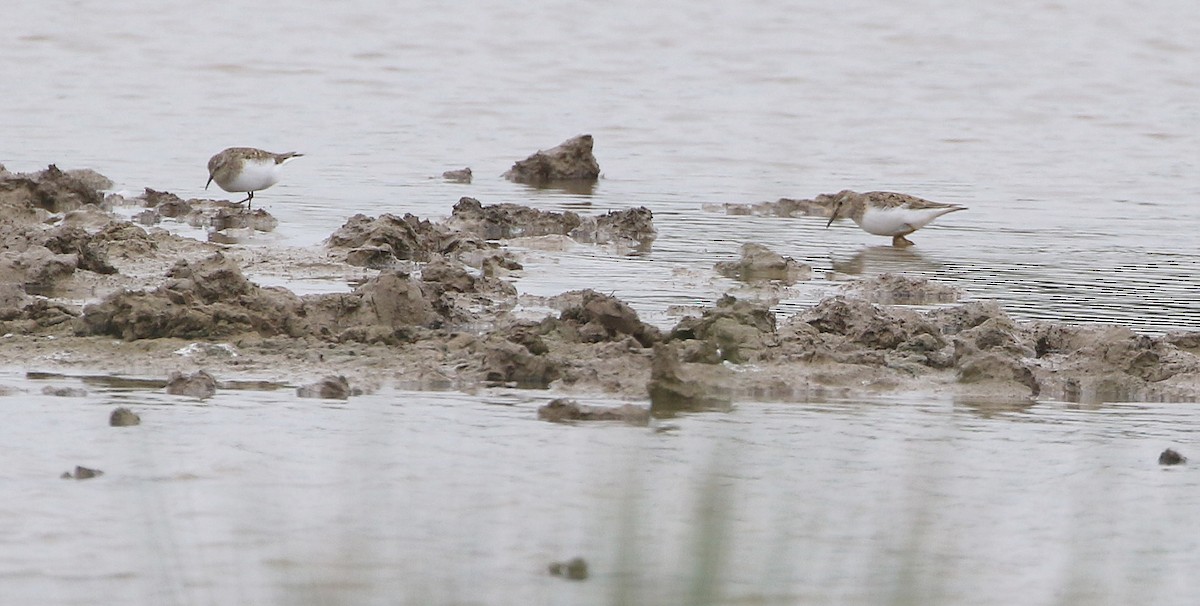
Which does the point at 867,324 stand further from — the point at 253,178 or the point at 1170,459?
the point at 253,178

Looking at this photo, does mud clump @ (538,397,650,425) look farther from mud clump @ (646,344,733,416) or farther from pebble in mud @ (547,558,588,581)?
pebble in mud @ (547,558,588,581)

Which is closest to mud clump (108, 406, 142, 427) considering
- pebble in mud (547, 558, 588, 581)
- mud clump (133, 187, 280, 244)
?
pebble in mud (547, 558, 588, 581)

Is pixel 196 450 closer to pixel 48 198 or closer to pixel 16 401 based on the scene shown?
pixel 16 401

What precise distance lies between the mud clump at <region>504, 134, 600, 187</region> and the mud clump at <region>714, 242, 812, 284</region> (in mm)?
4697

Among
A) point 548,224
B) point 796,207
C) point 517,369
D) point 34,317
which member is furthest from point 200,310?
point 796,207

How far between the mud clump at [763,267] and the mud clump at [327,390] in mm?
4053

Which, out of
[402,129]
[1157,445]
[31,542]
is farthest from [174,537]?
[402,129]

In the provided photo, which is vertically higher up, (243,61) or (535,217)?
(243,61)

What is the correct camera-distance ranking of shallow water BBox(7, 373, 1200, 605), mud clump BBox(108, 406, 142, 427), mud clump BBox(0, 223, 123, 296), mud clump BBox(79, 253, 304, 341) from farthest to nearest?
mud clump BBox(0, 223, 123, 296), mud clump BBox(79, 253, 304, 341), mud clump BBox(108, 406, 142, 427), shallow water BBox(7, 373, 1200, 605)

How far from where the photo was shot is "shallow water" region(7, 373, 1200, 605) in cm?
409

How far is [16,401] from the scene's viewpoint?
6.49 m

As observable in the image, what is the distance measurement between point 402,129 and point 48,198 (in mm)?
6685

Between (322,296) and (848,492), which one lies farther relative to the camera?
(322,296)

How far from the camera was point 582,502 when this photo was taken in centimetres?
541
